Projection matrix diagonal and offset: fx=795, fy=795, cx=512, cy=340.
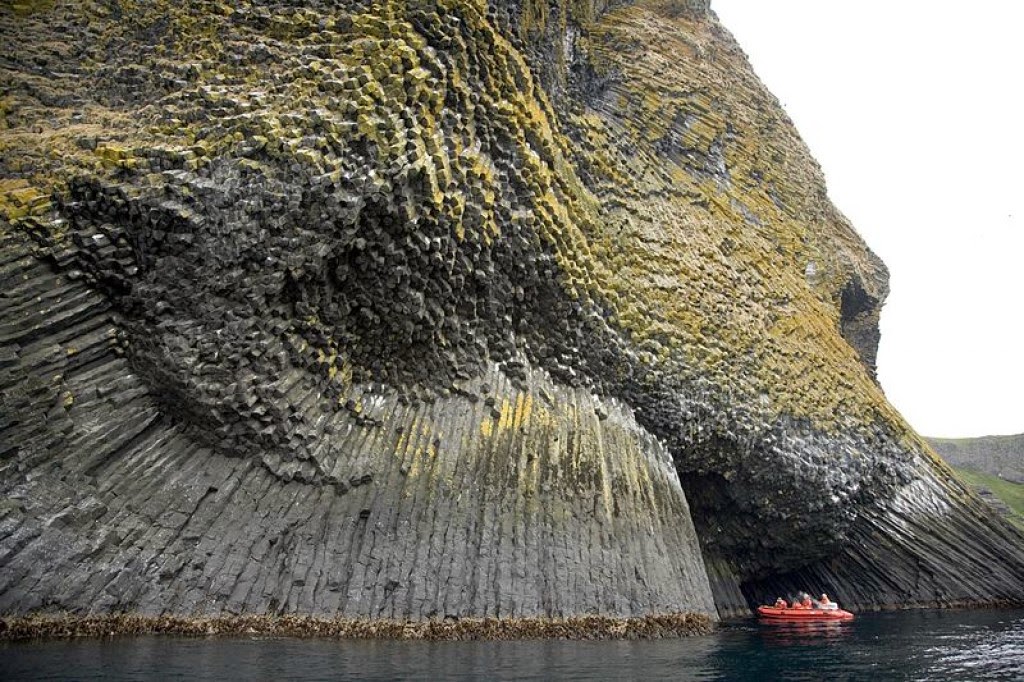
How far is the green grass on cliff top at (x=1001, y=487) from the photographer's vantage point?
52500mm

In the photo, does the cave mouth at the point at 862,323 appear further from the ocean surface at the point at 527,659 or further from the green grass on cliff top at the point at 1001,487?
the green grass on cliff top at the point at 1001,487

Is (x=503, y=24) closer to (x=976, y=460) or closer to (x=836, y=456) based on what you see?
(x=836, y=456)

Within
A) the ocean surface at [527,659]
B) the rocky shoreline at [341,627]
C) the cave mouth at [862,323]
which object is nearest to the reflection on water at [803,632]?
the ocean surface at [527,659]

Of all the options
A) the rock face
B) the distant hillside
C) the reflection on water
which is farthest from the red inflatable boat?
the distant hillside

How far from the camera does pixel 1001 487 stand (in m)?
56.8

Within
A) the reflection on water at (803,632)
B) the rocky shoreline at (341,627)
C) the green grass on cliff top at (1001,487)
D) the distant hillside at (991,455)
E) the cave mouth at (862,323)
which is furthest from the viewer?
the distant hillside at (991,455)

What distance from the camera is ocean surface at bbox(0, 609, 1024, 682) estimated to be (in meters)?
9.12

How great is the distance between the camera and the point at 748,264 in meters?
23.6

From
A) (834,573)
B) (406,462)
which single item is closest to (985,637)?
(834,573)

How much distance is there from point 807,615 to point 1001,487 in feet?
147

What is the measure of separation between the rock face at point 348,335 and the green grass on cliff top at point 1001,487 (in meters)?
39.5

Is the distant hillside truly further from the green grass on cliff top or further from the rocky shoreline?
the rocky shoreline

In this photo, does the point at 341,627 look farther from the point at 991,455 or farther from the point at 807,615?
the point at 991,455

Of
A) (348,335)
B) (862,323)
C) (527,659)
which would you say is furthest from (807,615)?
(862,323)
